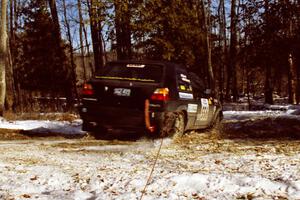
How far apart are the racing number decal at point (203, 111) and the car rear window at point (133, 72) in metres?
1.97

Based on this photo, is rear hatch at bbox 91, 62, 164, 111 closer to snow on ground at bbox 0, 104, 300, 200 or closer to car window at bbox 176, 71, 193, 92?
car window at bbox 176, 71, 193, 92

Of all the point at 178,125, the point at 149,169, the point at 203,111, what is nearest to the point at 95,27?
the point at 203,111

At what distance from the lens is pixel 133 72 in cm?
898

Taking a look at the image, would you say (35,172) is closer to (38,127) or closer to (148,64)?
(148,64)

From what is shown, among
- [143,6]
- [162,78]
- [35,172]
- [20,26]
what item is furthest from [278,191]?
[20,26]

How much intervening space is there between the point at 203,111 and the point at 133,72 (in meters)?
2.63

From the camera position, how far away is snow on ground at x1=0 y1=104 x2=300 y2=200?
452cm

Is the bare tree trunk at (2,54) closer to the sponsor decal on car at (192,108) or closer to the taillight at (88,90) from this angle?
the taillight at (88,90)

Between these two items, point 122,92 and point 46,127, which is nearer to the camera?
point 122,92

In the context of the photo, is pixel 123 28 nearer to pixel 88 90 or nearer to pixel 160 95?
pixel 88 90

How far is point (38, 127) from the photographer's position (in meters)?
11.5

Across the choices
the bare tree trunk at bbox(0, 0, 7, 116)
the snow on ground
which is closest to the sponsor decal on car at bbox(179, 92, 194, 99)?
the snow on ground

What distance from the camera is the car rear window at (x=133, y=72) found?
8.90 m

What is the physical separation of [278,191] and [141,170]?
178 cm
